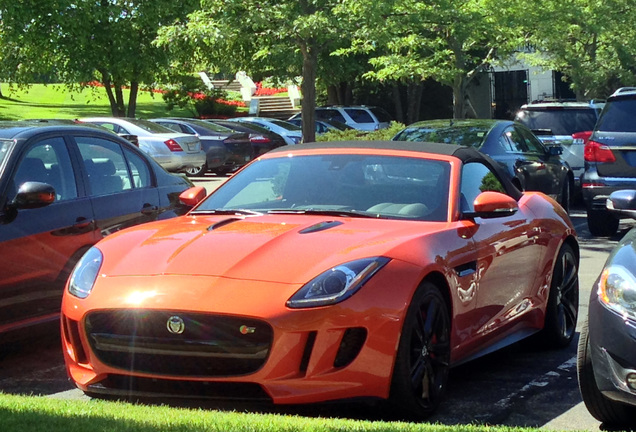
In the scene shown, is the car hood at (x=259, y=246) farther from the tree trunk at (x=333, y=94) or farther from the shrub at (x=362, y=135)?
the tree trunk at (x=333, y=94)

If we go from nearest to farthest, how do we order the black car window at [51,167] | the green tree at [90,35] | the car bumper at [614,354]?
the car bumper at [614,354]
the black car window at [51,167]
the green tree at [90,35]

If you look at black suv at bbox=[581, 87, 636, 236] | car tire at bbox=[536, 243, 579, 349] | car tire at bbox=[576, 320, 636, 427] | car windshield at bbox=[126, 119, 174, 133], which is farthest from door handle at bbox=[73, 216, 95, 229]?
car windshield at bbox=[126, 119, 174, 133]

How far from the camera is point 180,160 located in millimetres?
25859

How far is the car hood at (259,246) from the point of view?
17.6ft

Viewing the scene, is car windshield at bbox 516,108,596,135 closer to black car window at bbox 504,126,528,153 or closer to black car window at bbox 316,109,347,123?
black car window at bbox 504,126,528,153

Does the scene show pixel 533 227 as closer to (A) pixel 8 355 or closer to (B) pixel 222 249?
(B) pixel 222 249

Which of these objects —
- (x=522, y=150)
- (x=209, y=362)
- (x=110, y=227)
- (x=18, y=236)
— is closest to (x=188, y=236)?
(x=209, y=362)

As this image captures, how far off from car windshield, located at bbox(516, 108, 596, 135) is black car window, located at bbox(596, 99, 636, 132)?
515cm

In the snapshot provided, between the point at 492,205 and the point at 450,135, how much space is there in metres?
7.15

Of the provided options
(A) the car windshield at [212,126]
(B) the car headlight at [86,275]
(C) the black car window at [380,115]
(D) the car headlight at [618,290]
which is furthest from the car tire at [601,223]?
(C) the black car window at [380,115]

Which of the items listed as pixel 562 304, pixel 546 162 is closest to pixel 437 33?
pixel 546 162

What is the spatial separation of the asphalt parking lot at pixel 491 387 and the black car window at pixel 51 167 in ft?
3.55

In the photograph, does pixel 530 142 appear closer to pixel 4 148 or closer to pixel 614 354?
pixel 4 148

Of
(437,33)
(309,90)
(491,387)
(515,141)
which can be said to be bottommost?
(491,387)
